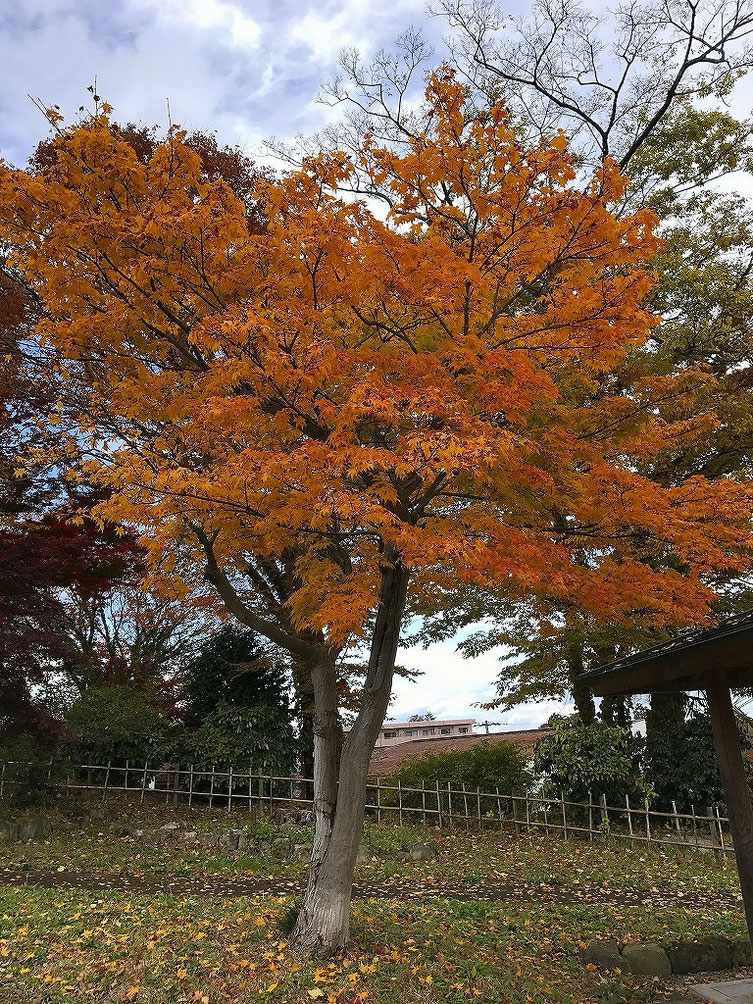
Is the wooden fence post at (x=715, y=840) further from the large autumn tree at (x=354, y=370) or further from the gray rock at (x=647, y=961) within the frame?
the large autumn tree at (x=354, y=370)

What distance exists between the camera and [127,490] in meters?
5.50

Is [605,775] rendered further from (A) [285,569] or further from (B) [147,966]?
(B) [147,966]

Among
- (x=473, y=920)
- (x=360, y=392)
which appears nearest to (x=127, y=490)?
(x=360, y=392)

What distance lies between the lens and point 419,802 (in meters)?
13.4

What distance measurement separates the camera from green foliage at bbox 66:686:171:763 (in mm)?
14188

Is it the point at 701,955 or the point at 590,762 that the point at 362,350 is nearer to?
the point at 701,955

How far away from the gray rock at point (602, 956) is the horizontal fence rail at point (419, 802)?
18.2 ft

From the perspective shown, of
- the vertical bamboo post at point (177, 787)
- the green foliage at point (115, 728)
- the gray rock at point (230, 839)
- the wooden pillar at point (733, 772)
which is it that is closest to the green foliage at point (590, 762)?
the gray rock at point (230, 839)

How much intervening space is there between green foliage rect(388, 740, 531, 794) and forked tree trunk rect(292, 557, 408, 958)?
7.15 meters

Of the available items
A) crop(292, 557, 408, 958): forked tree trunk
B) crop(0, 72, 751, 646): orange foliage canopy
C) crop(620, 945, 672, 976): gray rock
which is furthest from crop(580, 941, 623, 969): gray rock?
crop(0, 72, 751, 646): orange foliage canopy

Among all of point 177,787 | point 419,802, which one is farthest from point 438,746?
point 177,787

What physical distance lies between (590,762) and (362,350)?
9.78m

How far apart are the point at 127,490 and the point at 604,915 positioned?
7029 mm

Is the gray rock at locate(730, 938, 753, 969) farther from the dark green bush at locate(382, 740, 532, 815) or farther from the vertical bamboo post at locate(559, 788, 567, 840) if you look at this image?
the dark green bush at locate(382, 740, 532, 815)
